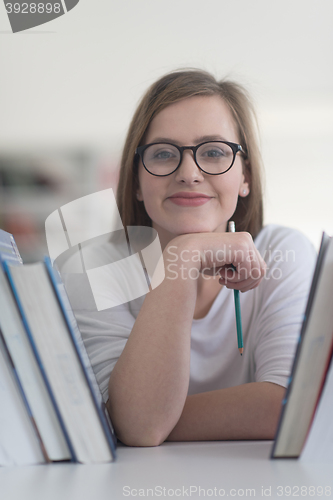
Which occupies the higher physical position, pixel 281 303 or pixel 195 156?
pixel 195 156

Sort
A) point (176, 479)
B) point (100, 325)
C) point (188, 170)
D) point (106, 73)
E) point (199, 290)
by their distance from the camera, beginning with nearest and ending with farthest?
1. point (176, 479)
2. point (100, 325)
3. point (188, 170)
4. point (199, 290)
5. point (106, 73)

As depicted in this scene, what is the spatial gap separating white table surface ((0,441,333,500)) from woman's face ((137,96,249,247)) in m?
0.65

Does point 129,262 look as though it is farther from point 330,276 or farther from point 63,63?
point 63,63

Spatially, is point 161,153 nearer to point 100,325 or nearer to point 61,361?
point 100,325

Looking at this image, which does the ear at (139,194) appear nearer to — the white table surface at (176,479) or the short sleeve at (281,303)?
the short sleeve at (281,303)

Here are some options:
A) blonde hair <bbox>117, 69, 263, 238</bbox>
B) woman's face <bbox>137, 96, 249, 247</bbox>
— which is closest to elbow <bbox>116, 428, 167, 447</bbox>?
woman's face <bbox>137, 96, 249, 247</bbox>

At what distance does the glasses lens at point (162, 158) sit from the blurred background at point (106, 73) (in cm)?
211

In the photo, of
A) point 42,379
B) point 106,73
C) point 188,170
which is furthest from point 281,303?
point 106,73

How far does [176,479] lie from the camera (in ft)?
1.27

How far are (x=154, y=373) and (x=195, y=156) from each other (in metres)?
0.58

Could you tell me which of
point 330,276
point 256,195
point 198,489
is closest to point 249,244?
Answer: point 330,276

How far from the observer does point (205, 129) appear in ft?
3.44

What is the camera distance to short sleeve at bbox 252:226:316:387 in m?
0.79

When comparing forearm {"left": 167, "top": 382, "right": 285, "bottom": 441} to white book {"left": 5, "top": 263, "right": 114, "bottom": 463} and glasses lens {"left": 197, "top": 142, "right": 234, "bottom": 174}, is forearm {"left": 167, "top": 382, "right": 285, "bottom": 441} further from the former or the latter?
glasses lens {"left": 197, "top": 142, "right": 234, "bottom": 174}
